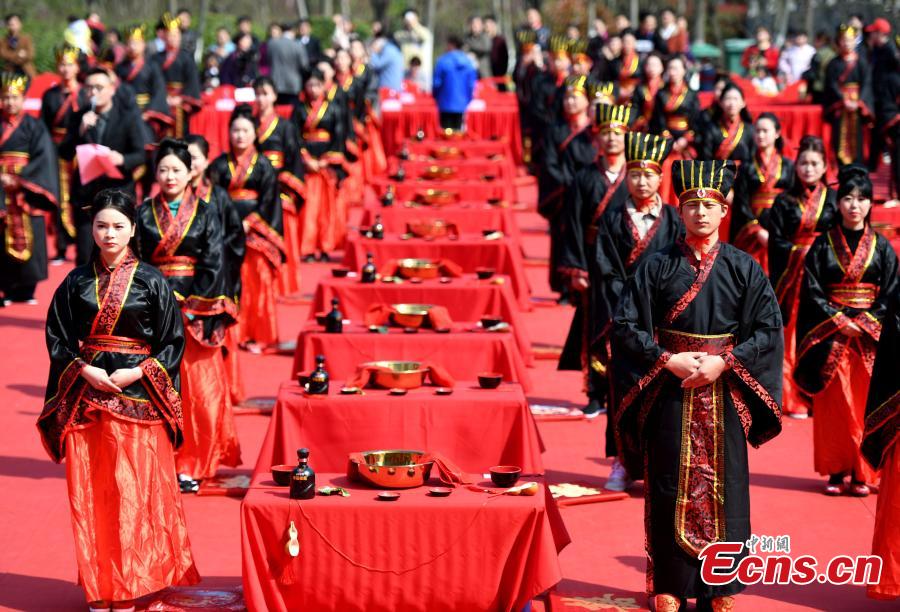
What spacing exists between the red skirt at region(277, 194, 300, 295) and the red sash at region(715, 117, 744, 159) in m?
3.18

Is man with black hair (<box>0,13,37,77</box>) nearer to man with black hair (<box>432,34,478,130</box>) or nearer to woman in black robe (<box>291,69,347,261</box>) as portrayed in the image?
woman in black robe (<box>291,69,347,261</box>)

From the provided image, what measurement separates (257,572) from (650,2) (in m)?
31.8

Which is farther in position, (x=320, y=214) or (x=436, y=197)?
(x=320, y=214)

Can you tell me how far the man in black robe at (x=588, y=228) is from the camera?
7.68 meters

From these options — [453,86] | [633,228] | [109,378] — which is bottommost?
[109,378]

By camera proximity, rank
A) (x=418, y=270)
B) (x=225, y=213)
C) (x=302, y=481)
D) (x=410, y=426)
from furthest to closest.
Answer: (x=418, y=270) → (x=225, y=213) → (x=410, y=426) → (x=302, y=481)

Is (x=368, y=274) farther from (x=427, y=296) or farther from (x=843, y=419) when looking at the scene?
(x=843, y=419)

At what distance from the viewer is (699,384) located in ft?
15.8

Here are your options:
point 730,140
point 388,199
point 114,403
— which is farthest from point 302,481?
point 388,199

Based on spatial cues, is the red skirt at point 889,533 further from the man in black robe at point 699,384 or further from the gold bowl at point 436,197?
the gold bowl at point 436,197

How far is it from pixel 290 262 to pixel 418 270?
304 centimetres

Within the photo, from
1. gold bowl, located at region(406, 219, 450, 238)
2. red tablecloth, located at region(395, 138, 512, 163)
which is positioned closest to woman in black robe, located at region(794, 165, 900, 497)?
gold bowl, located at region(406, 219, 450, 238)

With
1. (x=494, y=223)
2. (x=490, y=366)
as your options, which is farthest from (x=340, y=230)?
(x=490, y=366)

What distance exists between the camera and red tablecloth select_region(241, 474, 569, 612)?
474 centimetres
